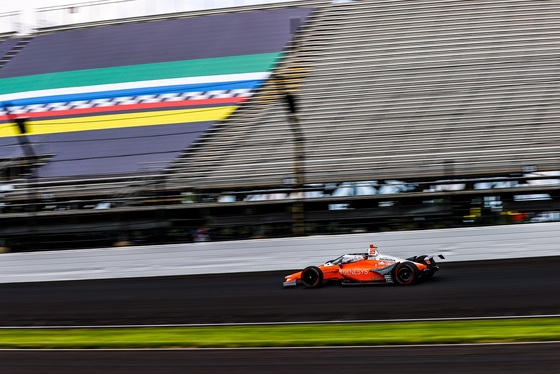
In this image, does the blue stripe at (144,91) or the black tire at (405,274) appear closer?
the black tire at (405,274)

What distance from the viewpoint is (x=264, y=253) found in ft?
30.6

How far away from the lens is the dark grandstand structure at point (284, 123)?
962cm

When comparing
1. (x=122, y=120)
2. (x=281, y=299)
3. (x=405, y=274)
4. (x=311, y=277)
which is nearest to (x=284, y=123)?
(x=122, y=120)

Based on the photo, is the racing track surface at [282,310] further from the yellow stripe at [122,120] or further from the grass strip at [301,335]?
the yellow stripe at [122,120]

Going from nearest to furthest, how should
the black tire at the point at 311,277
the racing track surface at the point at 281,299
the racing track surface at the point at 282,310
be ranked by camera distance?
the racing track surface at the point at 282,310, the racing track surface at the point at 281,299, the black tire at the point at 311,277

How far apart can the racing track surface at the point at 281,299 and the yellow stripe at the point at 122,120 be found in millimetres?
5245

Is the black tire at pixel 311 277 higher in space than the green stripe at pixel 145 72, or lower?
lower

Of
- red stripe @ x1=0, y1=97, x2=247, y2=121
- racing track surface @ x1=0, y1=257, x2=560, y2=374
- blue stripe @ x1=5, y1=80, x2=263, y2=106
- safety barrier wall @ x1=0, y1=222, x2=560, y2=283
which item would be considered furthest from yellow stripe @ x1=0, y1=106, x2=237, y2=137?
racing track surface @ x1=0, y1=257, x2=560, y2=374

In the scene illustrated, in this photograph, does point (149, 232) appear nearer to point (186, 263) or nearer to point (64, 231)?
point (186, 263)

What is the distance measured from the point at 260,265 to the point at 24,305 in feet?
11.5

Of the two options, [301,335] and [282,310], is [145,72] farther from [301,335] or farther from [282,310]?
[301,335]

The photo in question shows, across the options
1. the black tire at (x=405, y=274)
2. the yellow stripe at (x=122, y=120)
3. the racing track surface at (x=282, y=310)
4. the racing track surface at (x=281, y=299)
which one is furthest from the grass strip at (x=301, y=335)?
the yellow stripe at (x=122, y=120)

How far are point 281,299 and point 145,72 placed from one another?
9.83 meters

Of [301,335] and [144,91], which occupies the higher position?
[144,91]
